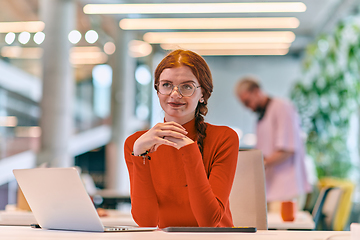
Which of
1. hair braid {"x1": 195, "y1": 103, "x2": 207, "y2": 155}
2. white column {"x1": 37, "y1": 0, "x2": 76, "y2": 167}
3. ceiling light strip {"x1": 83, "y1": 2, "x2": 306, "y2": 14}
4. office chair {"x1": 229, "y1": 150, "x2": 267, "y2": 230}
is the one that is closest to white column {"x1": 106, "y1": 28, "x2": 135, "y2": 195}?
ceiling light strip {"x1": 83, "y1": 2, "x2": 306, "y2": 14}

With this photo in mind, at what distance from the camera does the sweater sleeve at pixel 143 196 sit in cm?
158

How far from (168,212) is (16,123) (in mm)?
4537

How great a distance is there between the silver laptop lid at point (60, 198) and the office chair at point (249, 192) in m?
0.78

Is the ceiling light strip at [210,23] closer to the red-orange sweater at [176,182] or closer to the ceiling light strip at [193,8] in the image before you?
the ceiling light strip at [193,8]

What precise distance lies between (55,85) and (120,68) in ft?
9.46

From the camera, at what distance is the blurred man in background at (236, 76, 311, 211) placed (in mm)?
3704

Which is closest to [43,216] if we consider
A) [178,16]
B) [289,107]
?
[289,107]

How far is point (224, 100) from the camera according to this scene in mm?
10734

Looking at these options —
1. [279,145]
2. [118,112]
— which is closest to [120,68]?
[118,112]

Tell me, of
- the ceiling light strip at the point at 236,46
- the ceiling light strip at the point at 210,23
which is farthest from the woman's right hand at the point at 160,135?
the ceiling light strip at the point at 236,46

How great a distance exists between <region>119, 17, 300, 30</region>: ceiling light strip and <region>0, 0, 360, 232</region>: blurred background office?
0.02 metres

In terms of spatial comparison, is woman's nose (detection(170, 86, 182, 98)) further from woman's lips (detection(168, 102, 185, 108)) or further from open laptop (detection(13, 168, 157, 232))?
open laptop (detection(13, 168, 157, 232))

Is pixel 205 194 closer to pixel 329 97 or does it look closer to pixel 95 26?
pixel 329 97

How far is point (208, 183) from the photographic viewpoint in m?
1.46
